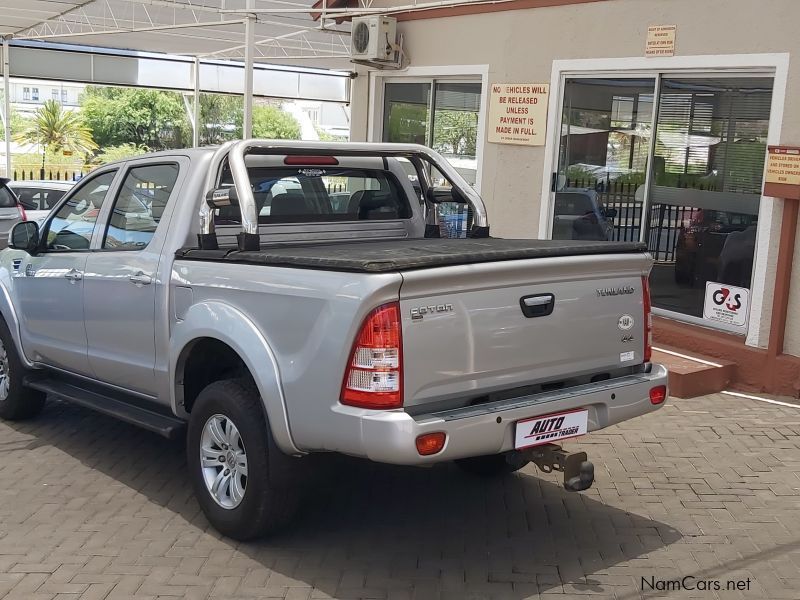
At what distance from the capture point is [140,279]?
516cm

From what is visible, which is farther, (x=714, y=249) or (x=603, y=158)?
(x=603, y=158)

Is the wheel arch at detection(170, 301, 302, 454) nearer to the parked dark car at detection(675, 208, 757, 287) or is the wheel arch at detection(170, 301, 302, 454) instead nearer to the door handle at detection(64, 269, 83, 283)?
the door handle at detection(64, 269, 83, 283)

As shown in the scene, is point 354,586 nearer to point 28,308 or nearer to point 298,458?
point 298,458

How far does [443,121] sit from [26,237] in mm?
6065

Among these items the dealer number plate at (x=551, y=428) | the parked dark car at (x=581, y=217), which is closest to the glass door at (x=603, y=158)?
the parked dark car at (x=581, y=217)

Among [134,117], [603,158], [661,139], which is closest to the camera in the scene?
[661,139]

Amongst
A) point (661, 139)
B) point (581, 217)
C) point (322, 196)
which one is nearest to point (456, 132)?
point (581, 217)

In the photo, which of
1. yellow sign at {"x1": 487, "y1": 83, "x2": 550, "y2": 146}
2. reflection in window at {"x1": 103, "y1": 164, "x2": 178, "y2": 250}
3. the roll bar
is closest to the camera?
the roll bar

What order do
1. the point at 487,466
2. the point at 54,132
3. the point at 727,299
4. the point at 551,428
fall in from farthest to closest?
1. the point at 54,132
2. the point at 727,299
3. the point at 487,466
4. the point at 551,428

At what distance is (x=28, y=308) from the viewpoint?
6289 mm

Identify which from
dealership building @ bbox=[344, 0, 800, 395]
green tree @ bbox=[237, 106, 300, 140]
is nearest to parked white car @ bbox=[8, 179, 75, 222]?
dealership building @ bbox=[344, 0, 800, 395]

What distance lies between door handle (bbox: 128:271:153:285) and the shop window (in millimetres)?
5286

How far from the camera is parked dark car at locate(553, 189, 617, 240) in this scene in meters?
9.33

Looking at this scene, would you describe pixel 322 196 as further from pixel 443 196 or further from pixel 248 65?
pixel 248 65
